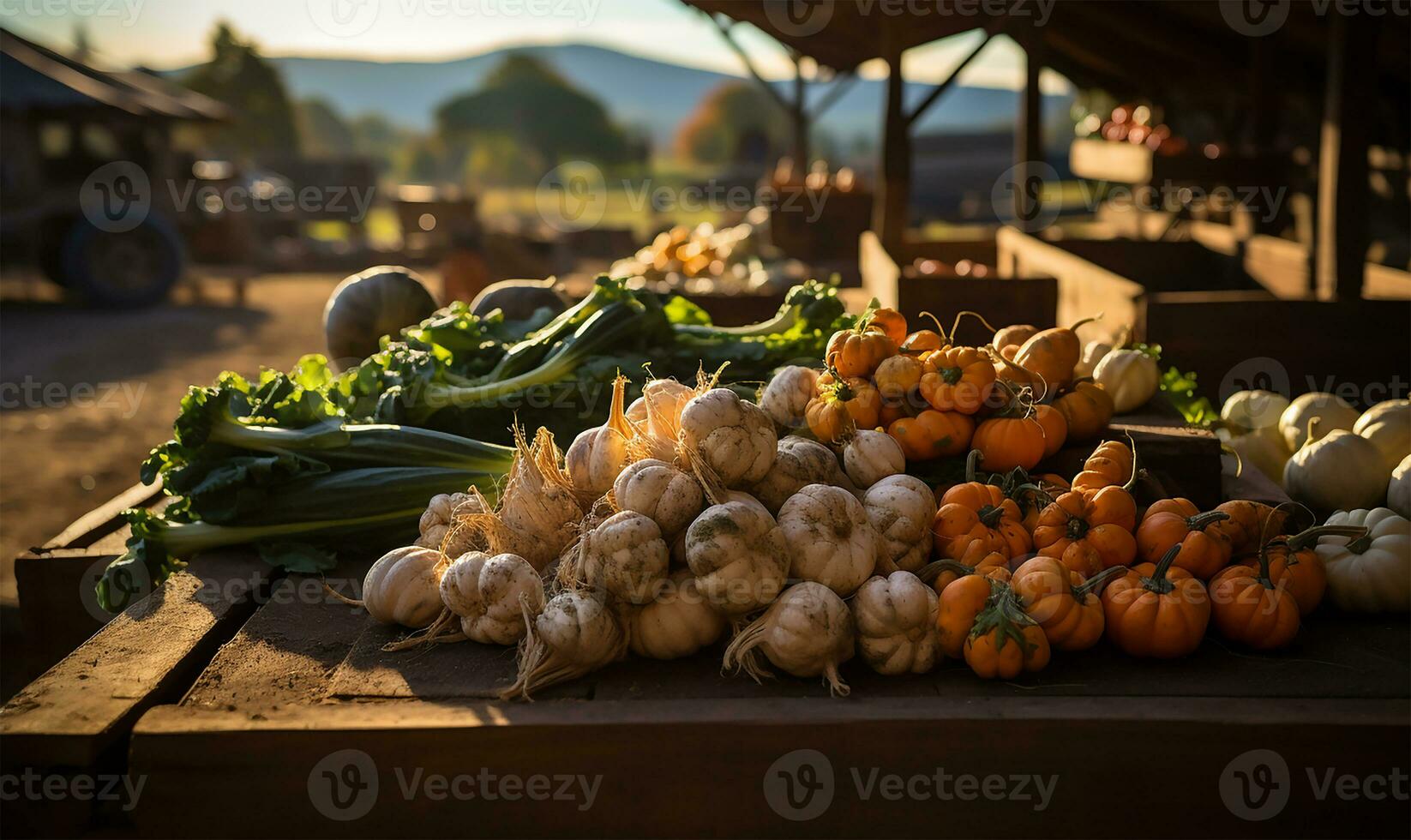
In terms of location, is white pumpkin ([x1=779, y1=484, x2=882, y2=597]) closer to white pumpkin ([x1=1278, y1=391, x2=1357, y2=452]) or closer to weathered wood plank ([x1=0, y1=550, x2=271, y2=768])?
weathered wood plank ([x1=0, y1=550, x2=271, y2=768])

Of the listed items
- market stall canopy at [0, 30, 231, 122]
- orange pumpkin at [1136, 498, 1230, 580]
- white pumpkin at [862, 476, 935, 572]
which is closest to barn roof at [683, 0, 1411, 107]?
orange pumpkin at [1136, 498, 1230, 580]

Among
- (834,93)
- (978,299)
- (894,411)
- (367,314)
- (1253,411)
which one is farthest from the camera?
(834,93)

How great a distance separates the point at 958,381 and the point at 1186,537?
816 mm

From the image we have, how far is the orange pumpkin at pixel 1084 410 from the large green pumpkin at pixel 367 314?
374 centimetres

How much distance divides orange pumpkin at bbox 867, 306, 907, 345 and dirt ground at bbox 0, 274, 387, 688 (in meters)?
3.72

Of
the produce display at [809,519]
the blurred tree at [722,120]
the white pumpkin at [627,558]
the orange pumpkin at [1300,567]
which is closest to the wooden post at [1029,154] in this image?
the produce display at [809,519]

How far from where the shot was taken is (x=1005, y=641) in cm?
279

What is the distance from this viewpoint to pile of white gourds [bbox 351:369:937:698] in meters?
2.85

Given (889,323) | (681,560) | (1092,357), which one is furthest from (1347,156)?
(681,560)

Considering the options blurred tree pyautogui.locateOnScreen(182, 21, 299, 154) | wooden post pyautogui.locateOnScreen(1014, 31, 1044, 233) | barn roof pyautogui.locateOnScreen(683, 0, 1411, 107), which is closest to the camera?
barn roof pyautogui.locateOnScreen(683, 0, 1411, 107)

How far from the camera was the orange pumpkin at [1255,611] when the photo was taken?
2992 millimetres

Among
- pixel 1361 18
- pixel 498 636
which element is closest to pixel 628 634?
pixel 498 636

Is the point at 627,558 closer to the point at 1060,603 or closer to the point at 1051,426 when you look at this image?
the point at 1060,603

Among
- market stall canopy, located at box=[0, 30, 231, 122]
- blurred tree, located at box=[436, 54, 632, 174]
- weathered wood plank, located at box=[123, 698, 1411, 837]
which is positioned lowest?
weathered wood plank, located at box=[123, 698, 1411, 837]
